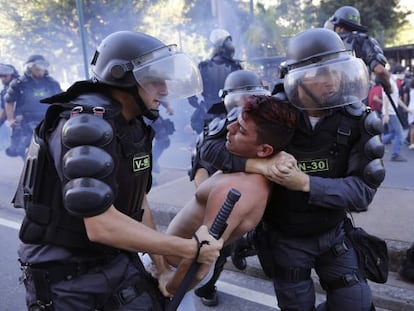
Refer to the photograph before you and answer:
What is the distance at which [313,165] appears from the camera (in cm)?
188

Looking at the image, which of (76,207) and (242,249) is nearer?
(76,207)

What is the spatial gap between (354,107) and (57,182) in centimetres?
128

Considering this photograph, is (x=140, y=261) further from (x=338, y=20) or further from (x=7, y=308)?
(x=338, y=20)

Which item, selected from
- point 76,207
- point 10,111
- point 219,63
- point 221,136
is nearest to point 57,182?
point 76,207

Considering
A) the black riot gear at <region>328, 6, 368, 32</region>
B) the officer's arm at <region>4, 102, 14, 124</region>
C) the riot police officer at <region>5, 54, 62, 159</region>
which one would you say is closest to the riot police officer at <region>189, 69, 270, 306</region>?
the black riot gear at <region>328, 6, 368, 32</region>

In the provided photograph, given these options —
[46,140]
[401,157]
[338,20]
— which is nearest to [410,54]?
[401,157]

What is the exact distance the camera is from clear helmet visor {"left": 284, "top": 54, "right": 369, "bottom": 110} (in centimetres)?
185

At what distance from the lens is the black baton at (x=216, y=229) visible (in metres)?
1.38

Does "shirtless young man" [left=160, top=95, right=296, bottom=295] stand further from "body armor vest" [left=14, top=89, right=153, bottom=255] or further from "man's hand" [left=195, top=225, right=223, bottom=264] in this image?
"body armor vest" [left=14, top=89, right=153, bottom=255]

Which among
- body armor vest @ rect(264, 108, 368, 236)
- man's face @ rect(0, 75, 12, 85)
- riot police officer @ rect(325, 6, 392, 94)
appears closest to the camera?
body armor vest @ rect(264, 108, 368, 236)

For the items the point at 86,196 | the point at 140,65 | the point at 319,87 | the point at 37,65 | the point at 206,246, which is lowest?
the point at 206,246

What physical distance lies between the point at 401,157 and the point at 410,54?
8766 millimetres

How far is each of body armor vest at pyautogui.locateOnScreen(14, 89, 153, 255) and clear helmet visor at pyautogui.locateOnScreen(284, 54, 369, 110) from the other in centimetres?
75

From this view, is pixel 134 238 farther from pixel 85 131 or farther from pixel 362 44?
pixel 362 44
